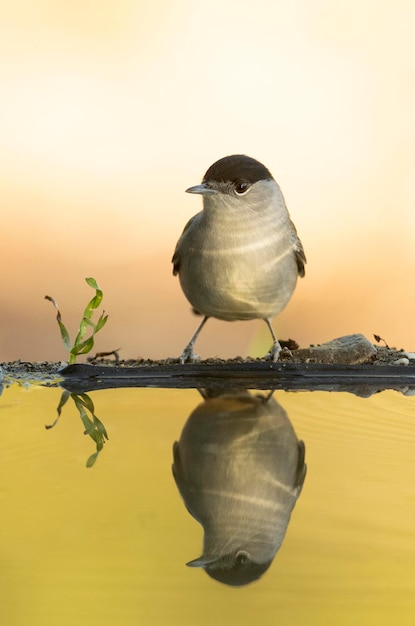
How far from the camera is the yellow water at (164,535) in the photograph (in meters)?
1.44

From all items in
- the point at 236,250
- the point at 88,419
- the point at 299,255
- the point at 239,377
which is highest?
the point at 236,250

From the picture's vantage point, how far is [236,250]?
15.9ft

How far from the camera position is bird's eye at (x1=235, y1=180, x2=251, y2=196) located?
194 inches

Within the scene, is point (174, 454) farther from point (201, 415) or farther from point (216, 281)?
point (216, 281)

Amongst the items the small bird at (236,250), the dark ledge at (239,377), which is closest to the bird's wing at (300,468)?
the dark ledge at (239,377)

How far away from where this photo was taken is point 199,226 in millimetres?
5004

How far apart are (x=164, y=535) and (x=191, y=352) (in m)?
3.46

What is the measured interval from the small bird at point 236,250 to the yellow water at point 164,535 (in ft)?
5.57

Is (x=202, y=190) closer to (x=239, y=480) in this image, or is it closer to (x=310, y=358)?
(x=310, y=358)

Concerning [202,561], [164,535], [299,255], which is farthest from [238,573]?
[299,255]

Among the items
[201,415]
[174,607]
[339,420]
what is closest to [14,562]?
[174,607]

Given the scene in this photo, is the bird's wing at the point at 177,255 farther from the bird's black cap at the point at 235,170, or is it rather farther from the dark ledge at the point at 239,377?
the dark ledge at the point at 239,377

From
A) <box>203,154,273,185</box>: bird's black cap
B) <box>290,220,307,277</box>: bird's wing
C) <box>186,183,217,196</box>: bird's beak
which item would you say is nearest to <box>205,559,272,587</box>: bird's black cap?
<box>186,183,217,196</box>: bird's beak

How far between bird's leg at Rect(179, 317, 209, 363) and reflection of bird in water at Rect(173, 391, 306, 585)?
174 centimetres
